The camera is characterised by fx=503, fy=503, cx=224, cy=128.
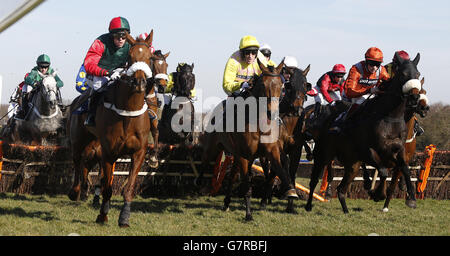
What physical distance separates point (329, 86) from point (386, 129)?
3.28 m

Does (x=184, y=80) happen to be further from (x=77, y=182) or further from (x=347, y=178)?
(x=347, y=178)

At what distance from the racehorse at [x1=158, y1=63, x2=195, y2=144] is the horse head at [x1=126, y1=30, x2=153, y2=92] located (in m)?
6.04

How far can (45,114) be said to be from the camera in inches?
488

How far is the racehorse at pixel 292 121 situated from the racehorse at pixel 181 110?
3.43m

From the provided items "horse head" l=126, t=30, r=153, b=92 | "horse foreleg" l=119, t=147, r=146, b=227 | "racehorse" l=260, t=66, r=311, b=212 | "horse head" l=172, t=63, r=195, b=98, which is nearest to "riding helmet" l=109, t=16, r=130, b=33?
"horse head" l=126, t=30, r=153, b=92

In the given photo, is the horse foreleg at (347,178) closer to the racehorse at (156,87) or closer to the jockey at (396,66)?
the jockey at (396,66)

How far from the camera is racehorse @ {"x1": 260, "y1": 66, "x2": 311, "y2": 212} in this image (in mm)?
8086

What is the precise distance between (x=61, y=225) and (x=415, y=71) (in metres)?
5.84

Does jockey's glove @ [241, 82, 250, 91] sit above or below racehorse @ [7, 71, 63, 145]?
above

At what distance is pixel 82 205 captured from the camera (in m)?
8.74

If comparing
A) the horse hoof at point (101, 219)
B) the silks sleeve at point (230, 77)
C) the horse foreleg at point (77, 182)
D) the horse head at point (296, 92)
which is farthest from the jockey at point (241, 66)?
the horse hoof at point (101, 219)

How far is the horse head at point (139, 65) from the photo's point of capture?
6188 mm

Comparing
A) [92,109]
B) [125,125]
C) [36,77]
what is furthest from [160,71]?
[36,77]

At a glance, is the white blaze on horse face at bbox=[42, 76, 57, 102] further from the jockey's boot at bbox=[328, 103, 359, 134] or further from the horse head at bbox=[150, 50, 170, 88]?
the jockey's boot at bbox=[328, 103, 359, 134]
